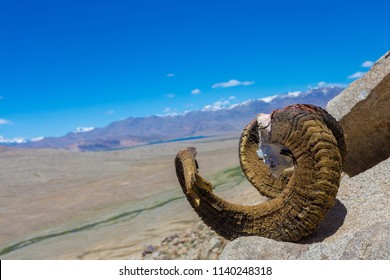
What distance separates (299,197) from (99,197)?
30968 millimetres

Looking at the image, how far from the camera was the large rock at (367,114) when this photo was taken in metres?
5.54

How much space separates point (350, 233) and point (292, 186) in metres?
0.68

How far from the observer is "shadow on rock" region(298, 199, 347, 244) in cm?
424

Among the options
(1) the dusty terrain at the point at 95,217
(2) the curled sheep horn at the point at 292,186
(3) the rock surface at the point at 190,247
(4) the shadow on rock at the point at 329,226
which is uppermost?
(2) the curled sheep horn at the point at 292,186

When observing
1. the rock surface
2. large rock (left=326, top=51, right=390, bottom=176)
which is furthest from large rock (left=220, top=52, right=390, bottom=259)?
the rock surface

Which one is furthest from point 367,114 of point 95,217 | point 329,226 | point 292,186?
point 95,217

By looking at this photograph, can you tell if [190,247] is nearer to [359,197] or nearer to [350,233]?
[359,197]

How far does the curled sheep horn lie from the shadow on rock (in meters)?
0.13

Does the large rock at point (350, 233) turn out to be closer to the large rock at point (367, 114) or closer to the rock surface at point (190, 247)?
the large rock at point (367, 114)

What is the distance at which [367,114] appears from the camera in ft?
18.9

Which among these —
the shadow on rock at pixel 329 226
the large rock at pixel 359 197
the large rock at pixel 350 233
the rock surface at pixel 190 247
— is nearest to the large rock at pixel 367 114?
the large rock at pixel 359 197

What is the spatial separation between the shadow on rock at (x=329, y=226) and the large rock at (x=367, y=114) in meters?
1.53

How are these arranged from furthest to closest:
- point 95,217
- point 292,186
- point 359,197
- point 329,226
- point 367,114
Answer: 1. point 95,217
2. point 367,114
3. point 359,197
4. point 329,226
5. point 292,186

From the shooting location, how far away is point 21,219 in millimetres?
28406
